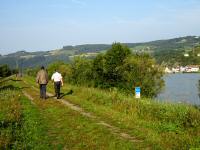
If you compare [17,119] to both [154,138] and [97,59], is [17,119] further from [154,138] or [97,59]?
[97,59]

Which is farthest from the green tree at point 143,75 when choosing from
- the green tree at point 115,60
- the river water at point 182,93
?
the river water at point 182,93

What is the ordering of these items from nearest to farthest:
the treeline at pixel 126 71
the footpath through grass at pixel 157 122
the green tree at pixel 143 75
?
the footpath through grass at pixel 157 122
the green tree at pixel 143 75
the treeline at pixel 126 71

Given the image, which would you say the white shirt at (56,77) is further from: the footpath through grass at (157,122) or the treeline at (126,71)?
the treeline at (126,71)

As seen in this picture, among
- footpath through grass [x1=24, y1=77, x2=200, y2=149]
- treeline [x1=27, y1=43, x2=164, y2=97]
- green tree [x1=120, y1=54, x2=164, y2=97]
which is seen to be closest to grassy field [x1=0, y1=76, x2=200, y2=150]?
footpath through grass [x1=24, y1=77, x2=200, y2=149]

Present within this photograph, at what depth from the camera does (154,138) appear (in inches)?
423

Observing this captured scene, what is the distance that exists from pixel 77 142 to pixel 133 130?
2350 millimetres

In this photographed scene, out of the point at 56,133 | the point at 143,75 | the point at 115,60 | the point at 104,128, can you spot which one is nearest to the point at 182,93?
the point at 143,75

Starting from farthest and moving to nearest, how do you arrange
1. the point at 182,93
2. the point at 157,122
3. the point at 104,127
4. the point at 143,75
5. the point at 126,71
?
the point at 182,93, the point at 126,71, the point at 143,75, the point at 157,122, the point at 104,127

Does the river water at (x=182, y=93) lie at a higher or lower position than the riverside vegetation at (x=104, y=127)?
lower

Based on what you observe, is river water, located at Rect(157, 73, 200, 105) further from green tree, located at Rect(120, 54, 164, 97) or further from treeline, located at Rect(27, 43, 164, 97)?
treeline, located at Rect(27, 43, 164, 97)

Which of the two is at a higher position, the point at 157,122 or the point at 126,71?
the point at 157,122

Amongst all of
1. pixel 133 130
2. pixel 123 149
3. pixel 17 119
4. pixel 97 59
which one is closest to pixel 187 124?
pixel 133 130

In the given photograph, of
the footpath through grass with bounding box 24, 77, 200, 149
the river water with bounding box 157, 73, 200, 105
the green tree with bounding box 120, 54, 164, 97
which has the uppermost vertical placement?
the footpath through grass with bounding box 24, 77, 200, 149

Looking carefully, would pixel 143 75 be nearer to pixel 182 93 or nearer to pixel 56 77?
pixel 182 93
